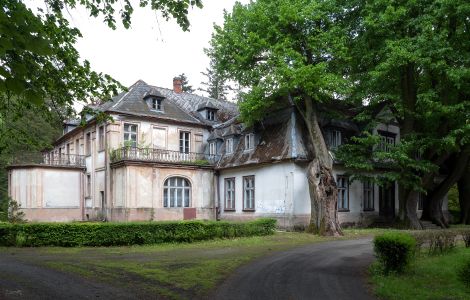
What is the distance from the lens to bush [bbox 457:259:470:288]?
854 centimetres

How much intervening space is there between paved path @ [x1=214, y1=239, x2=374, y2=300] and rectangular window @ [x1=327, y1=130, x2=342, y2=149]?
40.7 ft

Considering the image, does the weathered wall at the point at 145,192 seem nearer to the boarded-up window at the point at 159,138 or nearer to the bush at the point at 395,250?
the boarded-up window at the point at 159,138

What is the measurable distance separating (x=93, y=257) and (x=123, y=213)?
1321cm

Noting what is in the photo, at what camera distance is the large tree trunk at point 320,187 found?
21750mm

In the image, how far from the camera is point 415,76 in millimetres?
25438

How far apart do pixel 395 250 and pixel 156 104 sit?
2348 centimetres

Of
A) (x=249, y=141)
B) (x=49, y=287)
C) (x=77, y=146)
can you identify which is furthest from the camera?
(x=77, y=146)

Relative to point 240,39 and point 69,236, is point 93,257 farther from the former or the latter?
point 240,39

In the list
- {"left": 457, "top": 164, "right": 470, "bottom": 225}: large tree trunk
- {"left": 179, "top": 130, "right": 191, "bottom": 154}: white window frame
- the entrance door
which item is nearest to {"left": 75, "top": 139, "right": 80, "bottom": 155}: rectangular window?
{"left": 179, "top": 130, "right": 191, "bottom": 154}: white window frame

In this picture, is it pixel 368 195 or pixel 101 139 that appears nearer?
pixel 368 195

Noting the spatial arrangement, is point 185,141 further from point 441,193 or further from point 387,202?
point 441,193

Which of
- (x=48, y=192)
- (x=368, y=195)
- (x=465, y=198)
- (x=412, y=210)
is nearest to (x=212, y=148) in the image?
(x=368, y=195)

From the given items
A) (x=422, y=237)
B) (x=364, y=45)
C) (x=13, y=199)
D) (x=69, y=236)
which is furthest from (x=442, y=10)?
(x=13, y=199)

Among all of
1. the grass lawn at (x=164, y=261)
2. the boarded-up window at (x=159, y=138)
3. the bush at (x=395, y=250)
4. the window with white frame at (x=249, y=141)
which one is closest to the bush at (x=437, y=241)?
the bush at (x=395, y=250)
